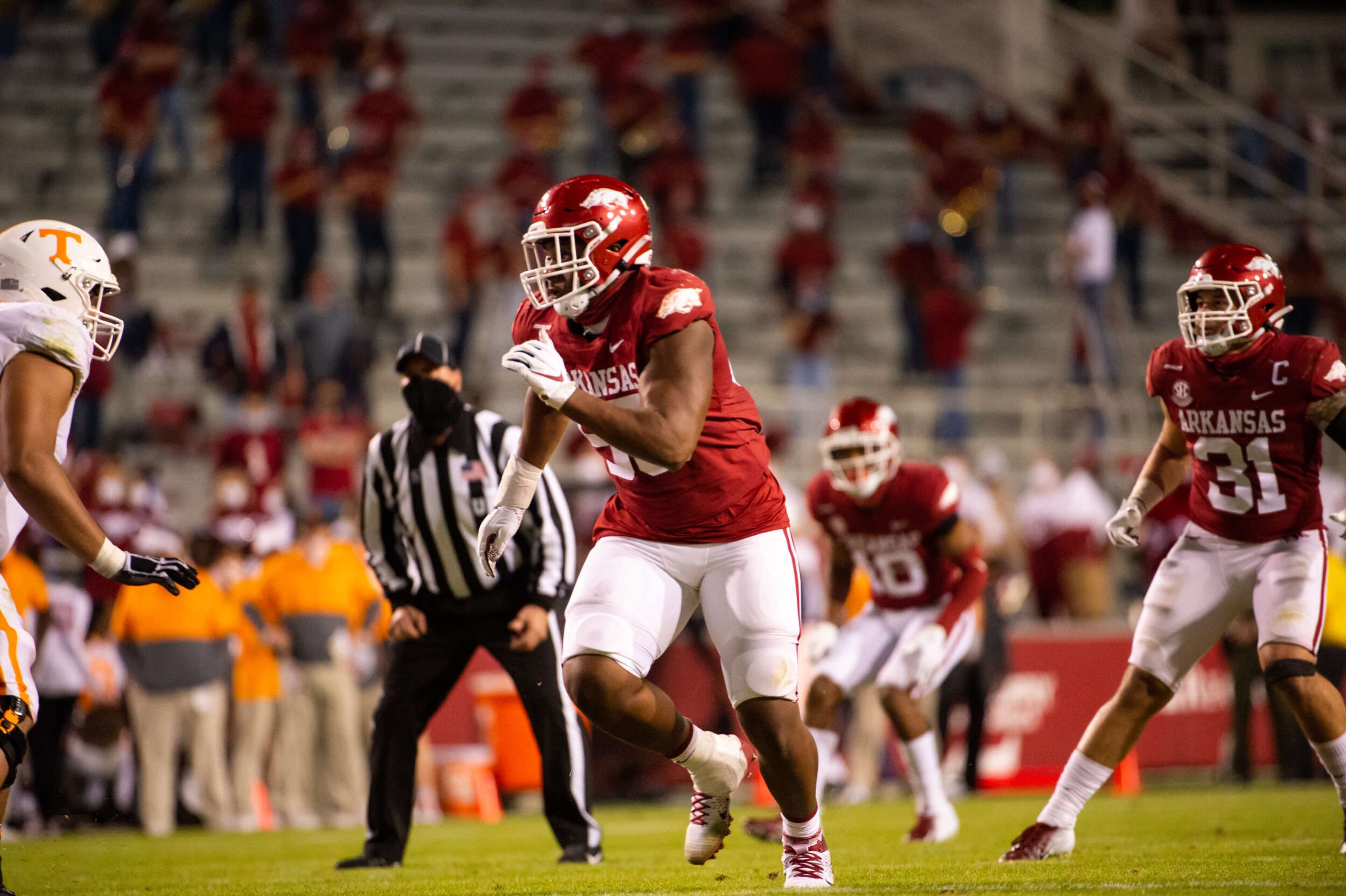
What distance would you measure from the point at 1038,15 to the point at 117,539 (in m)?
13.4

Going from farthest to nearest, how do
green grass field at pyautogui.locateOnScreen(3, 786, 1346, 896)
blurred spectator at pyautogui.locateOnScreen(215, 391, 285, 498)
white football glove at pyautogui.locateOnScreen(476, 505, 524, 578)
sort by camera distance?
blurred spectator at pyautogui.locateOnScreen(215, 391, 285, 498) → green grass field at pyautogui.locateOnScreen(3, 786, 1346, 896) → white football glove at pyautogui.locateOnScreen(476, 505, 524, 578)

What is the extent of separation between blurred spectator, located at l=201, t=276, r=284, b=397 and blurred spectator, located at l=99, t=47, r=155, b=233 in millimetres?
2116

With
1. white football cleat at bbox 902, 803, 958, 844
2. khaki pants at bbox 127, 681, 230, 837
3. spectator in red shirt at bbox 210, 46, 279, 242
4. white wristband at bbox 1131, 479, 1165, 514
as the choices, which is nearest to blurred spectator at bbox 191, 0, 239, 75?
spectator in red shirt at bbox 210, 46, 279, 242

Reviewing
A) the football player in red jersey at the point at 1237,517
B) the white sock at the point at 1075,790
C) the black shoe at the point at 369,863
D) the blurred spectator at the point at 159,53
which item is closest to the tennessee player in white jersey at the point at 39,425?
the black shoe at the point at 369,863

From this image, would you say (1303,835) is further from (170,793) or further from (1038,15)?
(1038,15)

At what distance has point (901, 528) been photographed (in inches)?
298

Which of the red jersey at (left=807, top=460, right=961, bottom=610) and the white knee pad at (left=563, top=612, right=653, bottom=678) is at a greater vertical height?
the red jersey at (left=807, top=460, right=961, bottom=610)

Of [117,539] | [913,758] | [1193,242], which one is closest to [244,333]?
[117,539]

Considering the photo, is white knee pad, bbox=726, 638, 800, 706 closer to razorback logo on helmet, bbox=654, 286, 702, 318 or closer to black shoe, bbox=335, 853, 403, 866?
razorback logo on helmet, bbox=654, 286, 702, 318

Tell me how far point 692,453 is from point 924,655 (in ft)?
9.25

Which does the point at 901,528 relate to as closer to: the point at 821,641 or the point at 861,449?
the point at 861,449

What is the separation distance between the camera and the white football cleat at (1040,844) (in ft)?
19.2

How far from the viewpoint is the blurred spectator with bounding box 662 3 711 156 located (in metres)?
17.4

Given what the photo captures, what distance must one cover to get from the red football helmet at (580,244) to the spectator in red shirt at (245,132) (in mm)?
11372
